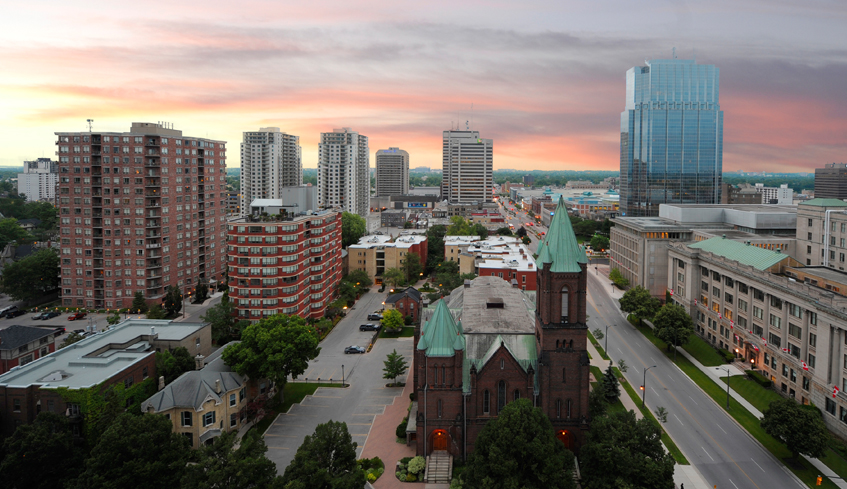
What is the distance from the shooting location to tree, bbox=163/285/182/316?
11431 centimetres

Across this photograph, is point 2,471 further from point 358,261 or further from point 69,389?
point 358,261

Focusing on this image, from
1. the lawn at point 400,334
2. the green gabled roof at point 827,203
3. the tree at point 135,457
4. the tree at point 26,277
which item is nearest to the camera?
the tree at point 135,457

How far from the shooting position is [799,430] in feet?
187

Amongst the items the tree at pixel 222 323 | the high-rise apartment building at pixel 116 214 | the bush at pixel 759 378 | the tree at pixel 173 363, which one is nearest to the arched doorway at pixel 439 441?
the tree at pixel 173 363

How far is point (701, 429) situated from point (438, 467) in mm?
35260

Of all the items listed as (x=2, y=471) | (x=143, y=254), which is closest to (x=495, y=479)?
(x=2, y=471)

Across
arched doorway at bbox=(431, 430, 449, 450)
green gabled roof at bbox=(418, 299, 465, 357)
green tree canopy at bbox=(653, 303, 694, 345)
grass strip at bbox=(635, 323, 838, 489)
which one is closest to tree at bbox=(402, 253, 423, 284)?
grass strip at bbox=(635, 323, 838, 489)

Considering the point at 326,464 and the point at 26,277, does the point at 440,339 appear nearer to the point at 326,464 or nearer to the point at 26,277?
the point at 326,464

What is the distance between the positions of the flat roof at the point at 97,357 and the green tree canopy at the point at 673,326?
7711 cm

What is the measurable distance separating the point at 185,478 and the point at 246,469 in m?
5.31

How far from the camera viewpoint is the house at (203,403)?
193 ft

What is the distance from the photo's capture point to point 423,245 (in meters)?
168

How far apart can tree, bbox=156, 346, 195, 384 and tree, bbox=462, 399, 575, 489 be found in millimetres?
41679

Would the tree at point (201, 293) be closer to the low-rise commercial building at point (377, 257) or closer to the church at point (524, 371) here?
the low-rise commercial building at point (377, 257)
